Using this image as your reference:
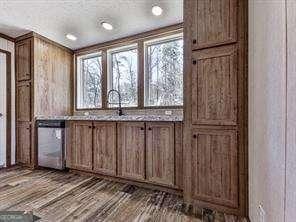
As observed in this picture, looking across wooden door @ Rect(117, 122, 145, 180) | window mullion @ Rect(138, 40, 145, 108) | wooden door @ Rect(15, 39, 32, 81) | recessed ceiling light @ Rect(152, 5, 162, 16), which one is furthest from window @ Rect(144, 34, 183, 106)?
wooden door @ Rect(15, 39, 32, 81)

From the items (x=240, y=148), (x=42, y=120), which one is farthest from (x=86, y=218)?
(x=42, y=120)

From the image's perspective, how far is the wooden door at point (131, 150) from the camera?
259 centimetres

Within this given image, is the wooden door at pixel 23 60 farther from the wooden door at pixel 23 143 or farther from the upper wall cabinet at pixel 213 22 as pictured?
the upper wall cabinet at pixel 213 22

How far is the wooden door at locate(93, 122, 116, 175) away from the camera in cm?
282

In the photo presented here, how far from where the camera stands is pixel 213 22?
2.03 meters

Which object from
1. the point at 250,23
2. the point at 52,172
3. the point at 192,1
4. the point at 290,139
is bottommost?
the point at 52,172

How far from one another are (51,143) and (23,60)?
4.87 ft

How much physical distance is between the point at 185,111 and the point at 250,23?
948 mm

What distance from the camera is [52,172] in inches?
132

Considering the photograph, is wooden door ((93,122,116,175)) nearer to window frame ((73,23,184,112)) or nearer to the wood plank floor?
the wood plank floor

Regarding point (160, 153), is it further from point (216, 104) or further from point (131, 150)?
point (216, 104)

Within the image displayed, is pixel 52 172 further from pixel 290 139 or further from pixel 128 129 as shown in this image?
pixel 290 139

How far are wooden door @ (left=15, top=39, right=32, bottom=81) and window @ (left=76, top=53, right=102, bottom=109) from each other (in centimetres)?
86

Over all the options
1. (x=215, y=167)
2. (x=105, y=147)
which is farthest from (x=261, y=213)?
(x=105, y=147)
